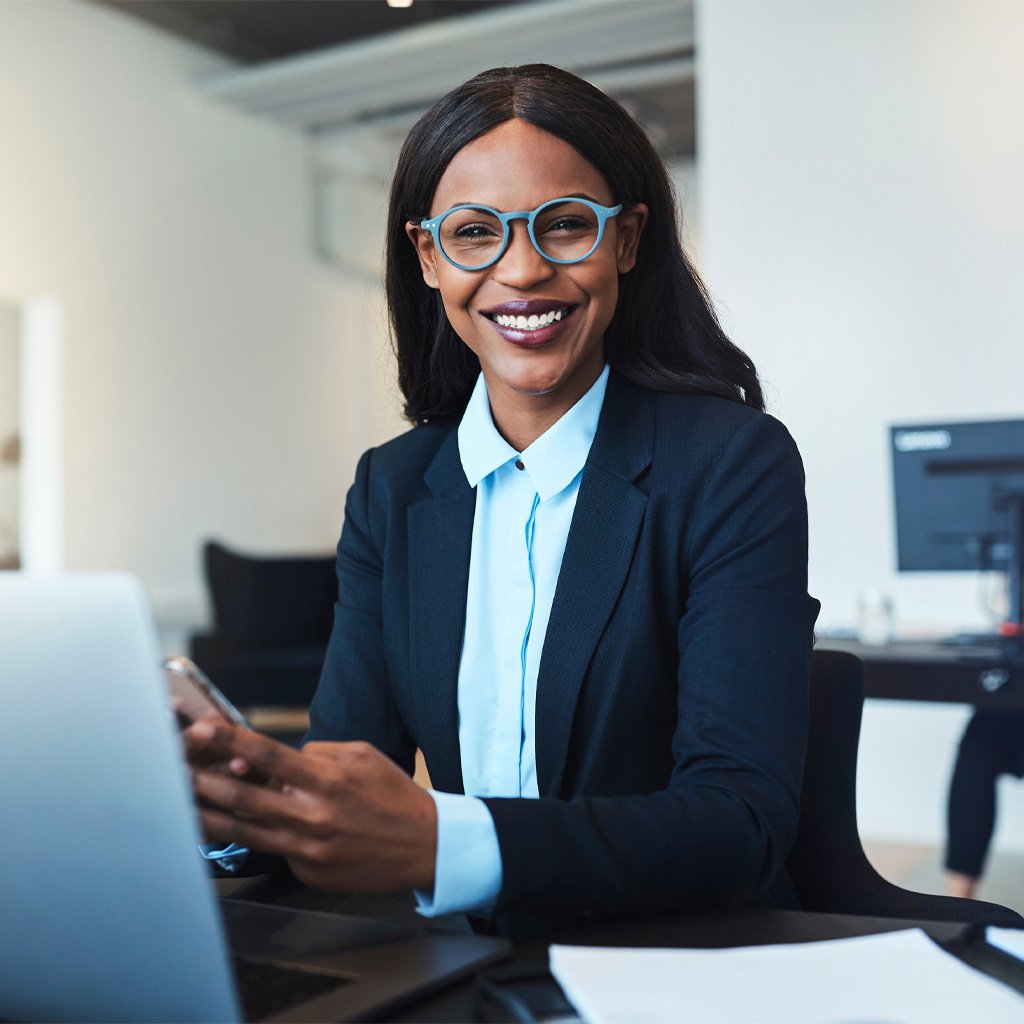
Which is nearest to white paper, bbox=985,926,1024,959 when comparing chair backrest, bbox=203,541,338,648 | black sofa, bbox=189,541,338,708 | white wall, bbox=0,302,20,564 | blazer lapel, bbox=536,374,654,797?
blazer lapel, bbox=536,374,654,797

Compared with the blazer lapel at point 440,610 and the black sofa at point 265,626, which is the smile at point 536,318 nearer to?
the blazer lapel at point 440,610

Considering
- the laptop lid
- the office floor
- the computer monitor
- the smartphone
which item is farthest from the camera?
the office floor

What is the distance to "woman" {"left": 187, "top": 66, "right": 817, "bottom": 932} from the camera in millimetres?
1112

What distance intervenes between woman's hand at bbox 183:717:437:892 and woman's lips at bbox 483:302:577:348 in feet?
2.00

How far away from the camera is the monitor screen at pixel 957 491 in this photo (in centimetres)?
321

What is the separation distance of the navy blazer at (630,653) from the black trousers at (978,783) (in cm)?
254

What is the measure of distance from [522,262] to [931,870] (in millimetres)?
3432

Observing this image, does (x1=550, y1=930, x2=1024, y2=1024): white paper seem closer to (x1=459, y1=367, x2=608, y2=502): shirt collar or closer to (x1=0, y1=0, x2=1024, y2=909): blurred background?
(x1=459, y1=367, x2=608, y2=502): shirt collar

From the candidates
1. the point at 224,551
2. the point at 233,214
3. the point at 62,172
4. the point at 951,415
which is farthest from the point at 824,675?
the point at 233,214

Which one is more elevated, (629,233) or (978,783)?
(629,233)

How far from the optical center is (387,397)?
5.26 feet

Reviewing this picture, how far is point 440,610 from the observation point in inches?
51.2

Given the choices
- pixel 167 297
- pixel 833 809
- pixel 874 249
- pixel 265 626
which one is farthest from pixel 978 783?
pixel 167 297

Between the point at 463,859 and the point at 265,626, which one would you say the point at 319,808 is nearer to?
the point at 463,859
